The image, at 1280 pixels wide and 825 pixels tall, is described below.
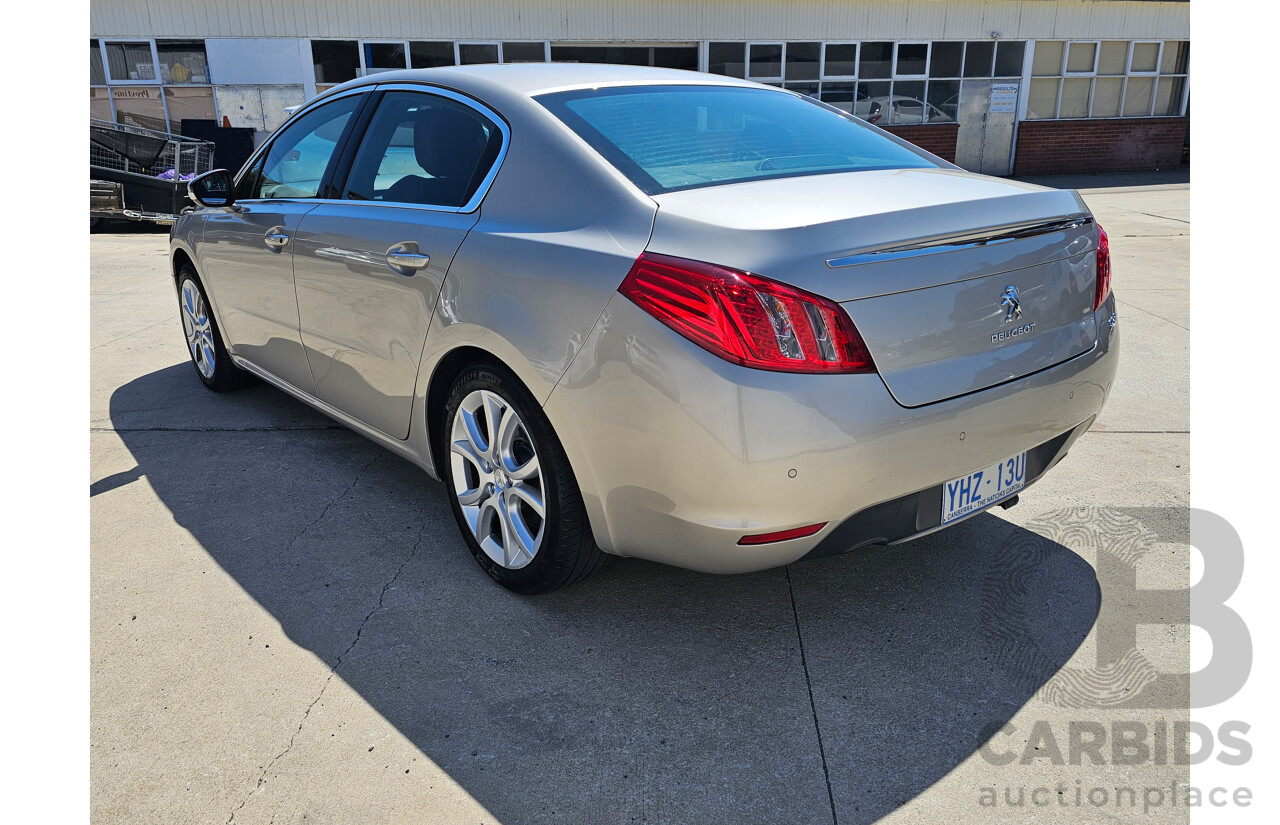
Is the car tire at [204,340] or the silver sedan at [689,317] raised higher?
the silver sedan at [689,317]

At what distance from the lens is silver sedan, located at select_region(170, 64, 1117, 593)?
211cm

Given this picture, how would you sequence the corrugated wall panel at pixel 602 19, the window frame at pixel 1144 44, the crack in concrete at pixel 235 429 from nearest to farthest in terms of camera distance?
the crack in concrete at pixel 235 429
the corrugated wall panel at pixel 602 19
the window frame at pixel 1144 44

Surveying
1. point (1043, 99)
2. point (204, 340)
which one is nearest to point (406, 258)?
point (204, 340)

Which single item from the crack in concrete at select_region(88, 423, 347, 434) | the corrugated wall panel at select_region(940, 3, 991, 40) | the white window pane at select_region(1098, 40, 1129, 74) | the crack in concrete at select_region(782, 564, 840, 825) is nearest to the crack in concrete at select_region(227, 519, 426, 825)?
the crack in concrete at select_region(88, 423, 347, 434)

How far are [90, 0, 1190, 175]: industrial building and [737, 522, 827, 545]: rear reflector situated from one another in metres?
17.5

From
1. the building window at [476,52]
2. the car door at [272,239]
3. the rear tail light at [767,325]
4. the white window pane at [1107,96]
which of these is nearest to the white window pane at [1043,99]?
the white window pane at [1107,96]

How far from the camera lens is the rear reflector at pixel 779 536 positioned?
2.20m

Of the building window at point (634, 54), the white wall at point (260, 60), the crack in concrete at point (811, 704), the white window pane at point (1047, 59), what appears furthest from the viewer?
the white window pane at point (1047, 59)

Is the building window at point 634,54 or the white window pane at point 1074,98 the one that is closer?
the building window at point 634,54

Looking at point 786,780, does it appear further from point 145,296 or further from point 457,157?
point 145,296

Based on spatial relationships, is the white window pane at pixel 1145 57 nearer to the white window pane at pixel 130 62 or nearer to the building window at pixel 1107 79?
the building window at pixel 1107 79

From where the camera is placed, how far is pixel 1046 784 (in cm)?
209

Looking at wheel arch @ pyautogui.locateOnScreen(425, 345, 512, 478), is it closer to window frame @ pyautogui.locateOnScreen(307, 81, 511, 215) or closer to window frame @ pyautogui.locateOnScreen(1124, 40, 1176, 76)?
window frame @ pyautogui.locateOnScreen(307, 81, 511, 215)

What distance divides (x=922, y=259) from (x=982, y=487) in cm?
68
